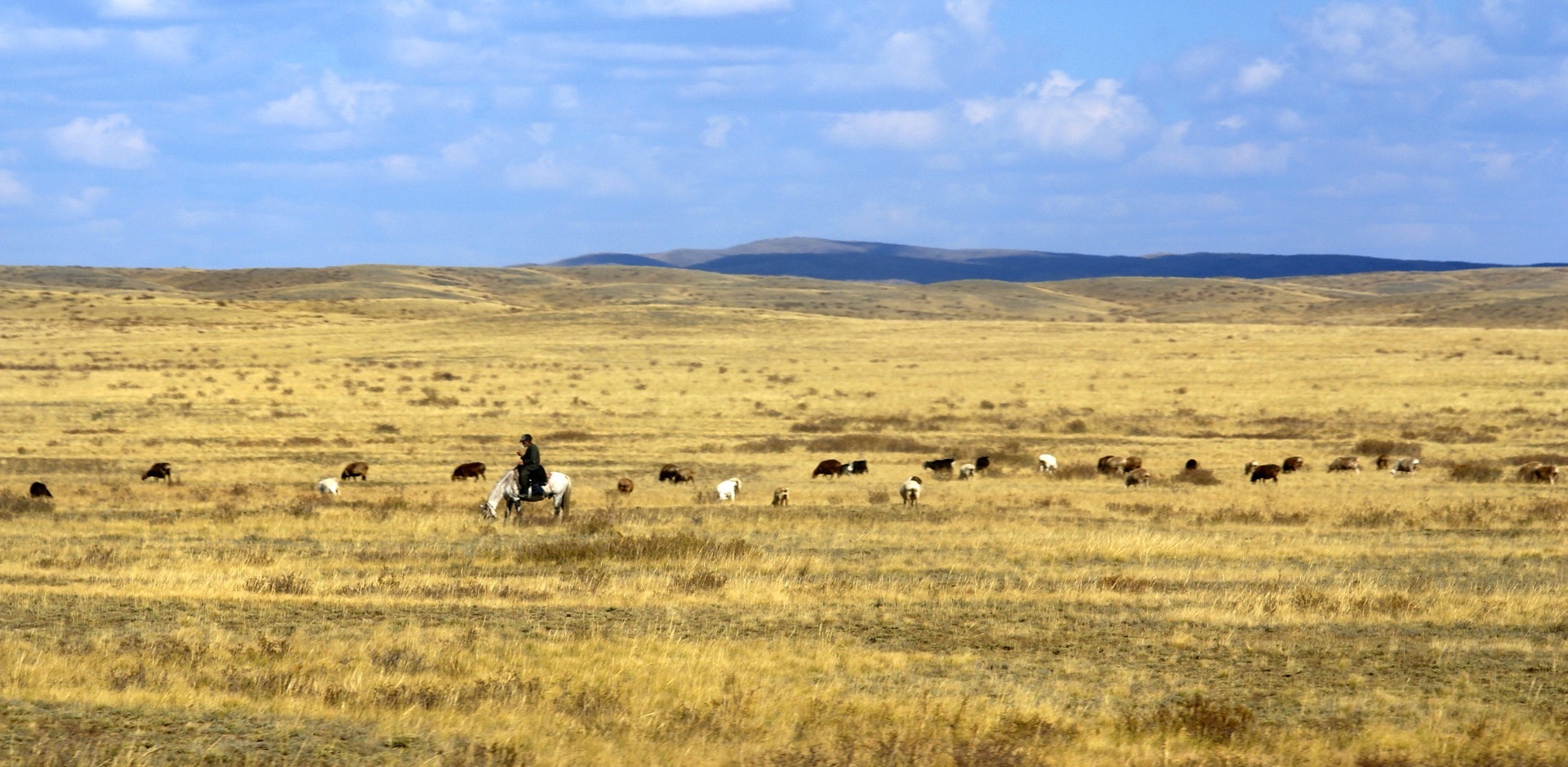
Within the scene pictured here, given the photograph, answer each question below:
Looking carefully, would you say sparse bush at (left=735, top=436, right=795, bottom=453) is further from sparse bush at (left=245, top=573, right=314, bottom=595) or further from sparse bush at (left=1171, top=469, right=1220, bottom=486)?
sparse bush at (left=245, top=573, right=314, bottom=595)

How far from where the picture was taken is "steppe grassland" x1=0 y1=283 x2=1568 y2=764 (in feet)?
28.4

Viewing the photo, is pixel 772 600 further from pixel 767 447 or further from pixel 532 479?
pixel 767 447

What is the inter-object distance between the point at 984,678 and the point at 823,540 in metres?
8.62

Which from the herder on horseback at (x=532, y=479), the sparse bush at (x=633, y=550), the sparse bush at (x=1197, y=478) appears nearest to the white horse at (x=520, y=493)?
the herder on horseback at (x=532, y=479)

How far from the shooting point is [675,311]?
9525cm

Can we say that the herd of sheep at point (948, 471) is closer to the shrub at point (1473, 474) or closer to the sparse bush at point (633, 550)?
the shrub at point (1473, 474)

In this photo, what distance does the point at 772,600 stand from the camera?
1413cm

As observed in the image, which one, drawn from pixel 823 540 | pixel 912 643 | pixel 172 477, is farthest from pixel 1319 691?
pixel 172 477

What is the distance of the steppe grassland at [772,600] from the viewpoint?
8664 mm

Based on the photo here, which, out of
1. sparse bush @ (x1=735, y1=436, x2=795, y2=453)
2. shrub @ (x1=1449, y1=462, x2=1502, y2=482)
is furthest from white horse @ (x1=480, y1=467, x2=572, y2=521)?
shrub @ (x1=1449, y1=462, x2=1502, y2=482)

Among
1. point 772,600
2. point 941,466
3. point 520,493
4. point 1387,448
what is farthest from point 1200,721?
point 1387,448

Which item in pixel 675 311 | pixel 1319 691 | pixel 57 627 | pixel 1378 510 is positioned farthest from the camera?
pixel 675 311

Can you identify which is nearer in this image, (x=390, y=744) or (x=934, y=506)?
(x=390, y=744)

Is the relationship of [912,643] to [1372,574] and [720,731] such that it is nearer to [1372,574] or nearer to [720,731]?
[720,731]
